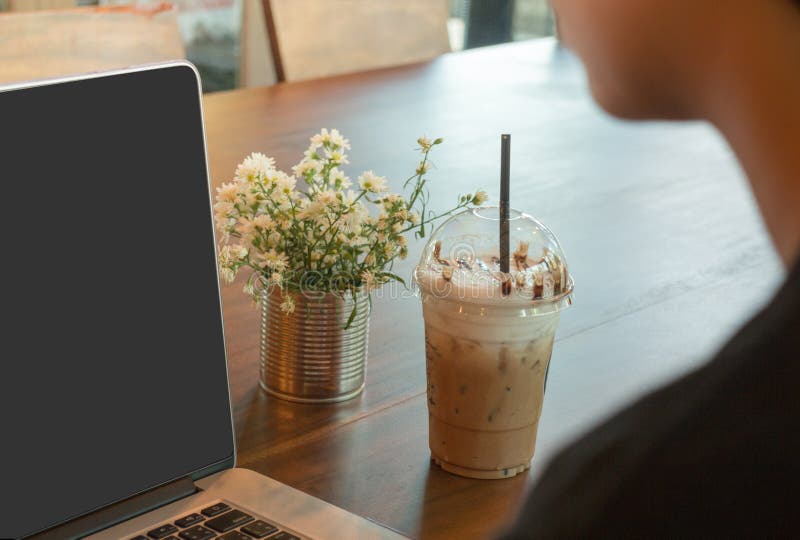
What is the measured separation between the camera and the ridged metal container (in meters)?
0.89

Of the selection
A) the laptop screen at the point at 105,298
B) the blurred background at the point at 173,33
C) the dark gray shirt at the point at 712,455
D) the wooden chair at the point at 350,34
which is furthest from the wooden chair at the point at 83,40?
the dark gray shirt at the point at 712,455

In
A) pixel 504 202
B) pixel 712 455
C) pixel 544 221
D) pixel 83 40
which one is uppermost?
pixel 712 455

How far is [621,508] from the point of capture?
1.05 feet

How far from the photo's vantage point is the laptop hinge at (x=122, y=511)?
0.71 metres

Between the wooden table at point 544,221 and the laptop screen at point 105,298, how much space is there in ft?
0.33

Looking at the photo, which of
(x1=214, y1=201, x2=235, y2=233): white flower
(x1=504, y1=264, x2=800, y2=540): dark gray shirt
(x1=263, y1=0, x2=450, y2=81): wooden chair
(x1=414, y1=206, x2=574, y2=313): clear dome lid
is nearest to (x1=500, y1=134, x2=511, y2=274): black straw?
(x1=414, y1=206, x2=574, y2=313): clear dome lid

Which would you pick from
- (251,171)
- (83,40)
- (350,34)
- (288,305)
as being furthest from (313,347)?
(350,34)

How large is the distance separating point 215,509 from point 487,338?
0.73 ft

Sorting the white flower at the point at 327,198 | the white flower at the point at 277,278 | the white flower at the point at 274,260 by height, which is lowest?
the white flower at the point at 277,278

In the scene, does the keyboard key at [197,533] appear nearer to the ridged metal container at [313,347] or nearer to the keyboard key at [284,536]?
the keyboard key at [284,536]

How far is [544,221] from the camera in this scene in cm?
138

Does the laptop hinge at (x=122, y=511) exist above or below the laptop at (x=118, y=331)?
below

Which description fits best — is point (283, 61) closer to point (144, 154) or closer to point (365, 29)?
point (365, 29)

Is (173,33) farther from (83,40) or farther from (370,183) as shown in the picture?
(370,183)
